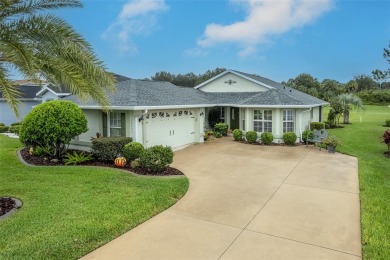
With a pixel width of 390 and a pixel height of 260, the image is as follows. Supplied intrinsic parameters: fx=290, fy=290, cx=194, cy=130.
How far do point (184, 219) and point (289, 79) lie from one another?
81212 millimetres

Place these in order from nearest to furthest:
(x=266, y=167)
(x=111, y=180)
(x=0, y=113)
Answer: (x=111, y=180) < (x=266, y=167) < (x=0, y=113)

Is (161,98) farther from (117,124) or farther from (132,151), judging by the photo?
(132,151)

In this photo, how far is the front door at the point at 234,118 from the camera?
2378 centimetres

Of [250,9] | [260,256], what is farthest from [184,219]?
[250,9]

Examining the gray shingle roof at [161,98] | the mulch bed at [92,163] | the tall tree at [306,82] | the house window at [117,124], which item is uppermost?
the tall tree at [306,82]

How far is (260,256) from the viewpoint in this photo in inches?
213

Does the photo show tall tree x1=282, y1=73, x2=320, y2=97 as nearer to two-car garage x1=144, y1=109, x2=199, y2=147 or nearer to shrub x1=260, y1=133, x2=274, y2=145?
shrub x1=260, y1=133, x2=274, y2=145

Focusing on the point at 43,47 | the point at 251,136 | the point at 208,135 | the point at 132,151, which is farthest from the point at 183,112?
the point at 43,47

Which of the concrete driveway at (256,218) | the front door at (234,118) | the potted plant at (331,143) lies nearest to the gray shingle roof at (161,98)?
the front door at (234,118)

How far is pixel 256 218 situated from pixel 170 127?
10486mm

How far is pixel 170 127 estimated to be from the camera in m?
17.0

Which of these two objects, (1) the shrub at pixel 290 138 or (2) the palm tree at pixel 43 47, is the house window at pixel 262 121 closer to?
(1) the shrub at pixel 290 138

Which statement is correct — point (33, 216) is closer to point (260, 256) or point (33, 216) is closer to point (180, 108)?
point (260, 256)

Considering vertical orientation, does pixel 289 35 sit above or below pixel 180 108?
above
